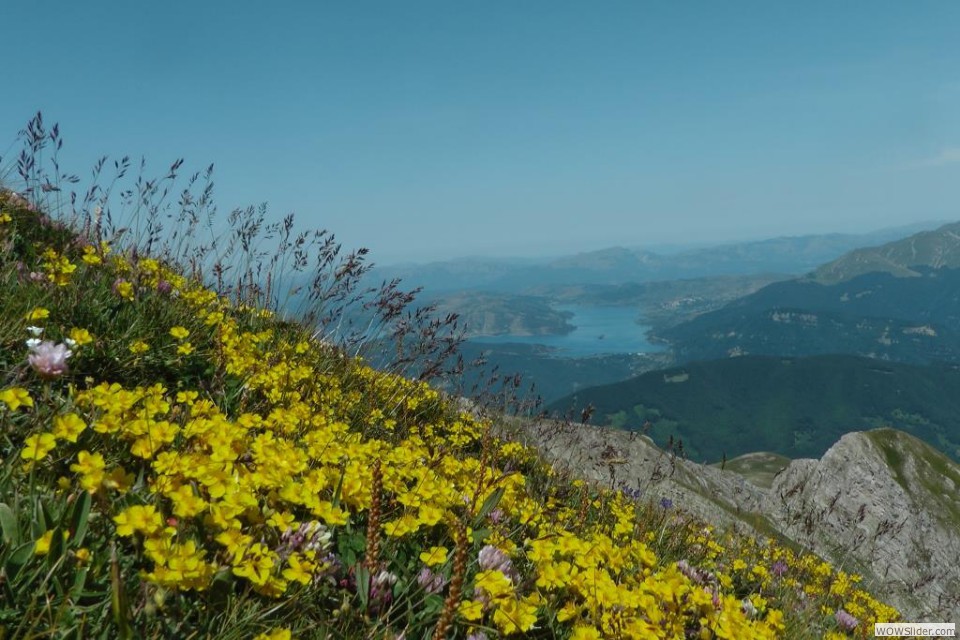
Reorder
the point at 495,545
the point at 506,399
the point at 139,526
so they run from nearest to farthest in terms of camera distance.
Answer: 1. the point at 139,526
2. the point at 495,545
3. the point at 506,399

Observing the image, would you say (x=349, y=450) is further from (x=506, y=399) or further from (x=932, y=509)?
(x=932, y=509)

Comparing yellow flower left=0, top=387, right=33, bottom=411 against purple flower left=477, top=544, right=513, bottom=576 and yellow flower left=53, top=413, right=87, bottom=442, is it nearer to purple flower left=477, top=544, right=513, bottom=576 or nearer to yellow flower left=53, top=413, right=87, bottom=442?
yellow flower left=53, top=413, right=87, bottom=442

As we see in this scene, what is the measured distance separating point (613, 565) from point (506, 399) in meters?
5.84

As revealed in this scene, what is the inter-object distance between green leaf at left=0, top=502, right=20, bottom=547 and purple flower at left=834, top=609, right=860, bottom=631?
333 inches

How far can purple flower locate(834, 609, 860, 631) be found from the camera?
6.96 m

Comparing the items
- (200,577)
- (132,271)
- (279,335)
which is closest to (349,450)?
(200,577)

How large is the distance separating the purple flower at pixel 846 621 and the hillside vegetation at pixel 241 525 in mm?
163

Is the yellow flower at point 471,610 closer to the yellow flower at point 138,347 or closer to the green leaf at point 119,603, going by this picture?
the green leaf at point 119,603

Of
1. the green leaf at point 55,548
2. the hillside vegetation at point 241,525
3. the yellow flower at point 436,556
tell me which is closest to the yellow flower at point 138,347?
the hillside vegetation at point 241,525

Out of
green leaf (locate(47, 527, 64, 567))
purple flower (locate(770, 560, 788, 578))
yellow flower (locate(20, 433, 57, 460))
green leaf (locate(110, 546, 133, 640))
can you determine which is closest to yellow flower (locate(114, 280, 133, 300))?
yellow flower (locate(20, 433, 57, 460))

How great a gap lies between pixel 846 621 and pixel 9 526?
8581 millimetres

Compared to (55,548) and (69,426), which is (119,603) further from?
(69,426)

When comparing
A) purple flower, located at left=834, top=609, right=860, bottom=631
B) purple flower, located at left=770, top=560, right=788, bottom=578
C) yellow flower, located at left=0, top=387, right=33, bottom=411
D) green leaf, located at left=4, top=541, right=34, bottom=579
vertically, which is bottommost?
purple flower, located at left=834, top=609, right=860, bottom=631

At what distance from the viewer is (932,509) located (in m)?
65.7
